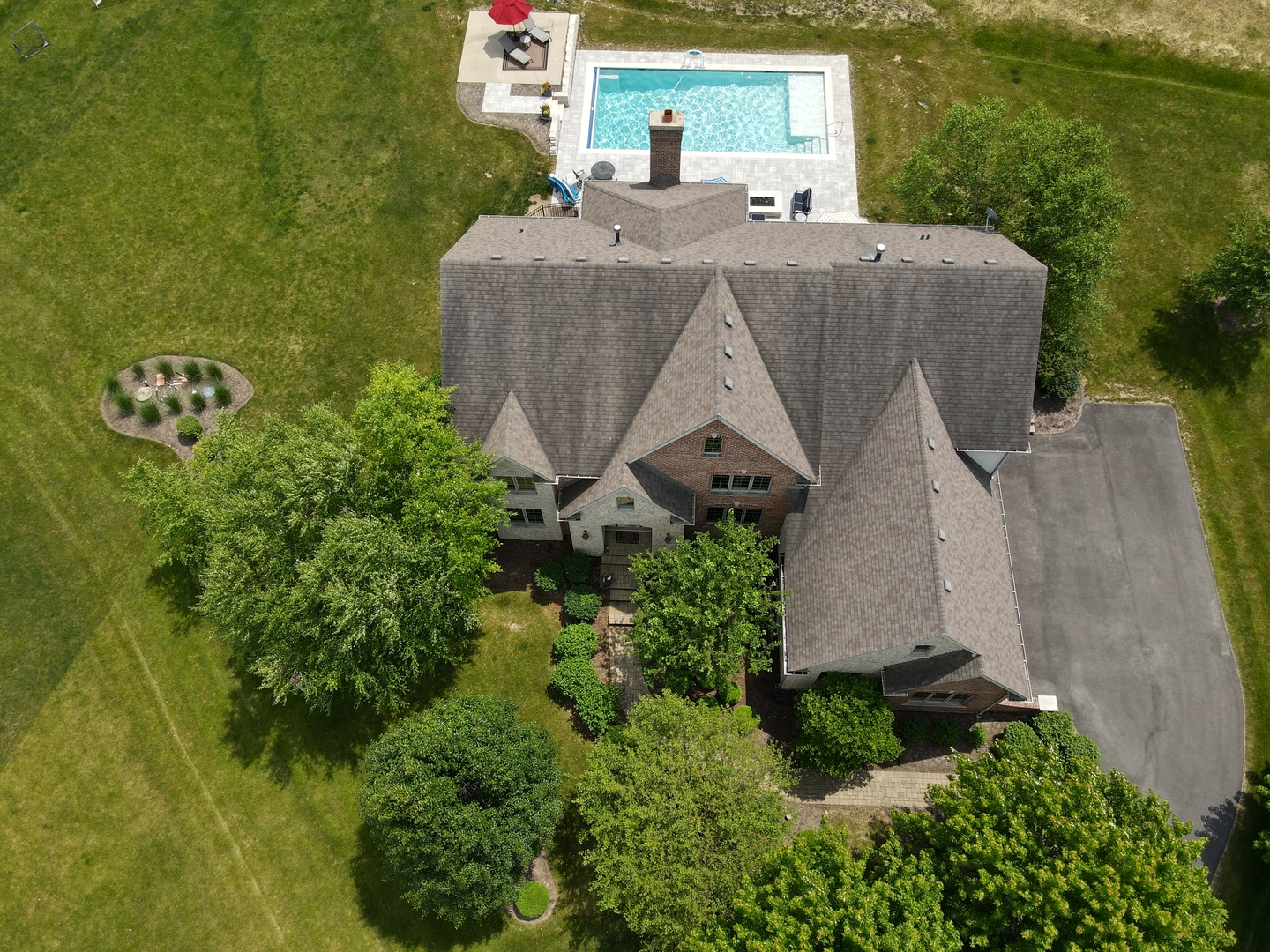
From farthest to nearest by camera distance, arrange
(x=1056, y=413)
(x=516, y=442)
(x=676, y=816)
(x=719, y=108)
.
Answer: (x=719, y=108) < (x=1056, y=413) < (x=516, y=442) < (x=676, y=816)

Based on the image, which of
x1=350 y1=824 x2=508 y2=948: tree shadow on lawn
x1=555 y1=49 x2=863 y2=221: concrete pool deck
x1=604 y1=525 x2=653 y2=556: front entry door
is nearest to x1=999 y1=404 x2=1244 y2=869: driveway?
x1=604 y1=525 x2=653 y2=556: front entry door

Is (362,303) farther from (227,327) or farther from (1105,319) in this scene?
(1105,319)

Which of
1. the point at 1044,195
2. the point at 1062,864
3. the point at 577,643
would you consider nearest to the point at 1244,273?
the point at 1044,195

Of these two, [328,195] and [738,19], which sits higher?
[738,19]

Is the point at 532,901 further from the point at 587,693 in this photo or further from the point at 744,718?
the point at 744,718

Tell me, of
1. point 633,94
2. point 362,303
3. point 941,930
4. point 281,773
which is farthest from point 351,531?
point 633,94


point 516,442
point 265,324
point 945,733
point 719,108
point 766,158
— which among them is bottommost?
point 945,733
